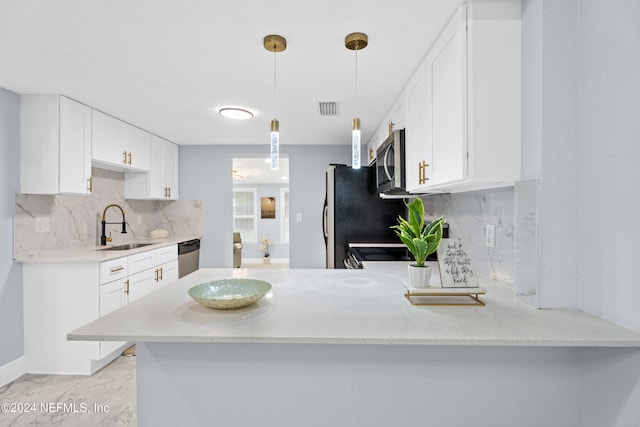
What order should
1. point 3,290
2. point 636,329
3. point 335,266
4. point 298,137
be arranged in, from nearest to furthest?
1. point 636,329
2. point 3,290
3. point 335,266
4. point 298,137

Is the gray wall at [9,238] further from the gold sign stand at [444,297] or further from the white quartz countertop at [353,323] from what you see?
the gold sign stand at [444,297]

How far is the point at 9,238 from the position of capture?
2.44 metres

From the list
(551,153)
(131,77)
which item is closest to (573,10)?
(551,153)

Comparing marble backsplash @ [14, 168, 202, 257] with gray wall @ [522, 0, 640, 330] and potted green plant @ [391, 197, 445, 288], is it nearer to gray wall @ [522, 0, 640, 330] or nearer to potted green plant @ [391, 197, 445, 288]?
potted green plant @ [391, 197, 445, 288]

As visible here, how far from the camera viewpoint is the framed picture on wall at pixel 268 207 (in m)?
8.27

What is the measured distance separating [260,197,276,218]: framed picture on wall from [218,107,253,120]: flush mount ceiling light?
17.1 feet

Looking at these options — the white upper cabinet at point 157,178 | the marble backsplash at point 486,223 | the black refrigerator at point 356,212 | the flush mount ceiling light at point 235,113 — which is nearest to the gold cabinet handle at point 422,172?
the marble backsplash at point 486,223

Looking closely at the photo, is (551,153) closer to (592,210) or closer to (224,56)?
(592,210)

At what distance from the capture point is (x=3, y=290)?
94.0 inches

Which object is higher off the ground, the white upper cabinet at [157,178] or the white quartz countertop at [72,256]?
the white upper cabinet at [157,178]

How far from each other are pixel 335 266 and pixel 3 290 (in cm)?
270

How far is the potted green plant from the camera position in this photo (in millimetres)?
1393

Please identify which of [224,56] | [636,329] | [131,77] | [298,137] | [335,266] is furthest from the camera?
[298,137]

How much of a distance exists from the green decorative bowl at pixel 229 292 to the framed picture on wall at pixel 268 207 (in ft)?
22.3
